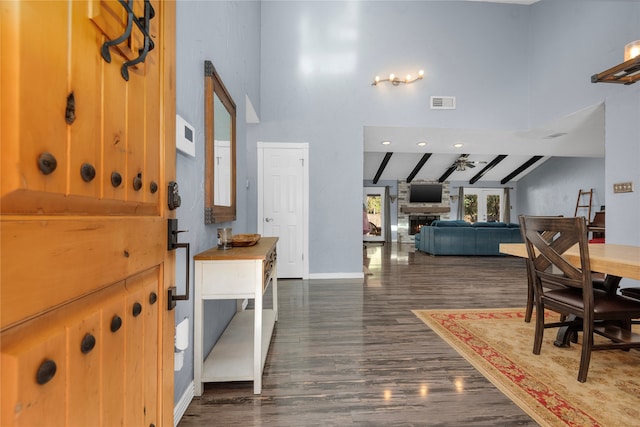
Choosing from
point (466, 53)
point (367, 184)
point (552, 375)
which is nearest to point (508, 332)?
point (552, 375)

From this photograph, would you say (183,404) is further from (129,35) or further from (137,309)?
(129,35)

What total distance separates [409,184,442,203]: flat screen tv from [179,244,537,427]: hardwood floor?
7875 mm

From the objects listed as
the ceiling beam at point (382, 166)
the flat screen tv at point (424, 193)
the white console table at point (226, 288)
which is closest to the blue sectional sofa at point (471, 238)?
the ceiling beam at point (382, 166)

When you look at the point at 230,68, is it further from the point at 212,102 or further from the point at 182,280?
the point at 182,280

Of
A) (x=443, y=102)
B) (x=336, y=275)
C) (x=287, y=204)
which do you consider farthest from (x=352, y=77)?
(x=336, y=275)

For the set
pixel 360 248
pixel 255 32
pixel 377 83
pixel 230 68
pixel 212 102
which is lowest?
pixel 360 248

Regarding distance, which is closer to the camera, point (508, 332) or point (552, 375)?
point (552, 375)

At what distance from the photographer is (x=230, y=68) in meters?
2.52

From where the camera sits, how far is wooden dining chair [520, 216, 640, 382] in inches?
68.1

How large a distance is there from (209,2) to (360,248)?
3568mm

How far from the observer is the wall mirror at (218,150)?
6.16 ft

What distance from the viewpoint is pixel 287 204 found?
4531 mm

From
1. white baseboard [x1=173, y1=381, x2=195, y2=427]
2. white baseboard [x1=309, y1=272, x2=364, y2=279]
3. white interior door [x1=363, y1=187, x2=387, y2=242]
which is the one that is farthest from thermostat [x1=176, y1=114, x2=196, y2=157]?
white interior door [x1=363, y1=187, x2=387, y2=242]

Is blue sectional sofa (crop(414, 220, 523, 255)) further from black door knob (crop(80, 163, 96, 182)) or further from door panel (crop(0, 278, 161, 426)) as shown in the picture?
black door knob (crop(80, 163, 96, 182))
